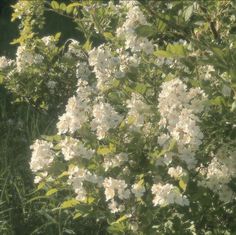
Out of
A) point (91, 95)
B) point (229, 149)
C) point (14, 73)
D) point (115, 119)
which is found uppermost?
point (14, 73)

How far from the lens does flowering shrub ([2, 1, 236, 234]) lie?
6.63 feet

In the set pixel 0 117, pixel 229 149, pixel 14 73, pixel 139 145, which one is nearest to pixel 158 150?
pixel 139 145

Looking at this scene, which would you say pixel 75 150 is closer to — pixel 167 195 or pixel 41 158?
pixel 41 158

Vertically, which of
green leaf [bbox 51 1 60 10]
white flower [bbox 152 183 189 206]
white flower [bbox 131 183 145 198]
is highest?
green leaf [bbox 51 1 60 10]

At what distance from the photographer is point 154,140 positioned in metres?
2.19

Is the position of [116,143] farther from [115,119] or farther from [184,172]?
[184,172]

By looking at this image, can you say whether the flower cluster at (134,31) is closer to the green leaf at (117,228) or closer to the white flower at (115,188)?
the white flower at (115,188)

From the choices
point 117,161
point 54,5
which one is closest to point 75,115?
point 117,161

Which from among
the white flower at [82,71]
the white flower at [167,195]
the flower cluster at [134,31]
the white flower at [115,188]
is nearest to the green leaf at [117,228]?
the white flower at [115,188]

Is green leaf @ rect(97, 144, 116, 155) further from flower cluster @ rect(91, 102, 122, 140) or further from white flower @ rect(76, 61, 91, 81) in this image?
white flower @ rect(76, 61, 91, 81)

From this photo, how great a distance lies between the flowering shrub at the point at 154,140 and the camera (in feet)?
6.63

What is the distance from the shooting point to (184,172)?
2.01 metres

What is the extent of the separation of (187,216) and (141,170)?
0.27 metres

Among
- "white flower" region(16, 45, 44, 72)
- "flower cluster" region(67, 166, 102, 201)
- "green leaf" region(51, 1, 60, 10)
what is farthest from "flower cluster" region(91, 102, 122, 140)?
"white flower" region(16, 45, 44, 72)
